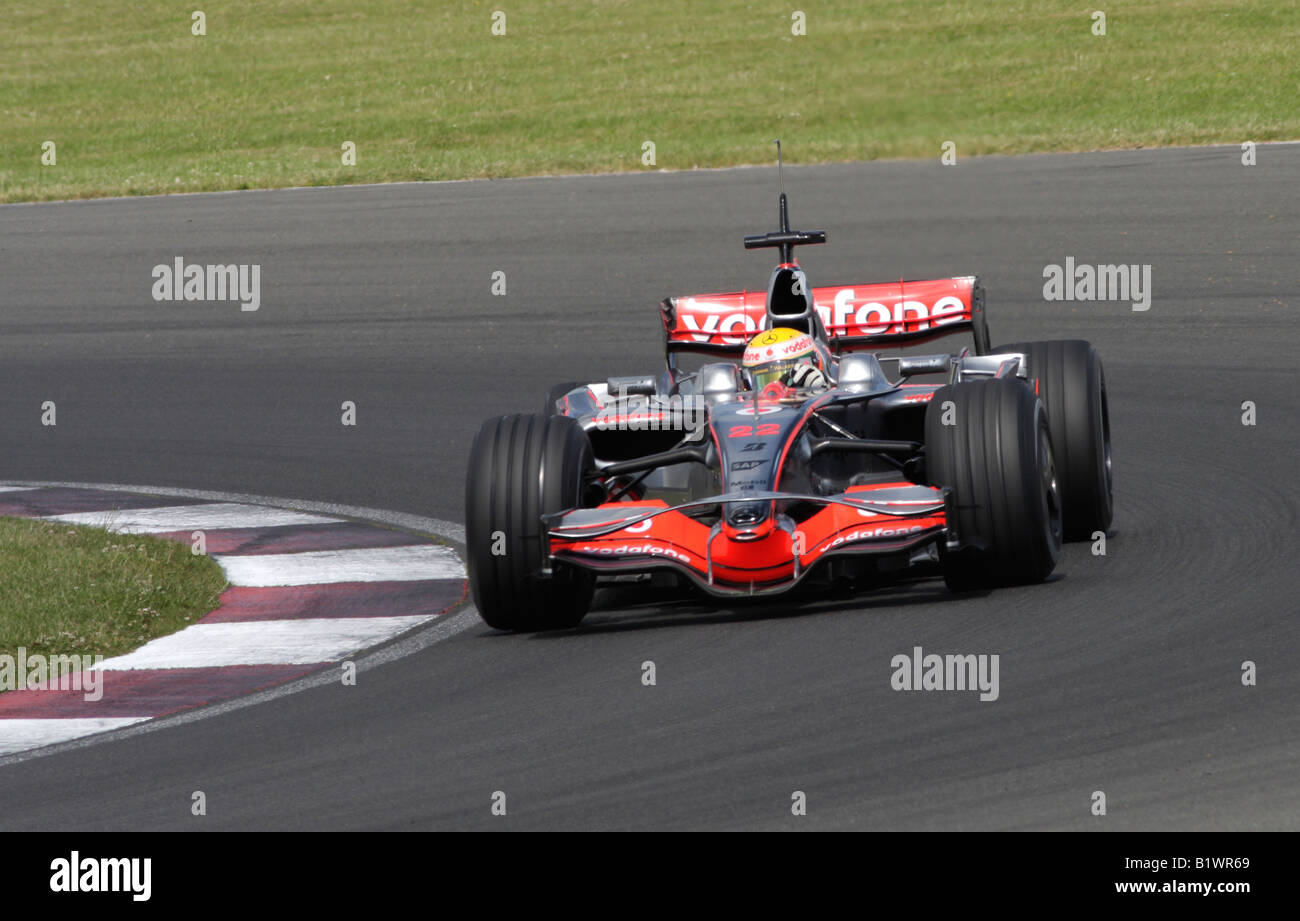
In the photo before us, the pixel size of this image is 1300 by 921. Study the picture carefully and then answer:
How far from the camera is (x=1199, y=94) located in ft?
70.2

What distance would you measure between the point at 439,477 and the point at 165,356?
Answer: 15.6ft

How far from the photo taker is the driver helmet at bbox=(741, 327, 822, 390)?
26.3 feet

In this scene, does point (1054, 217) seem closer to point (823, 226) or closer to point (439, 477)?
point (823, 226)

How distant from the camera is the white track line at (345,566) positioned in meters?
8.50

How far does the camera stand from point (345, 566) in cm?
872

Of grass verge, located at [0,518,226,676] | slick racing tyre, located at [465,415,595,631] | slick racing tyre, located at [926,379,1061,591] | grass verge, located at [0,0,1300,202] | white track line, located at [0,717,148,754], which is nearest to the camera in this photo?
white track line, located at [0,717,148,754]

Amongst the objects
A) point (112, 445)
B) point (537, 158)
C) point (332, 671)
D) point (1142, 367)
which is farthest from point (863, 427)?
point (537, 158)

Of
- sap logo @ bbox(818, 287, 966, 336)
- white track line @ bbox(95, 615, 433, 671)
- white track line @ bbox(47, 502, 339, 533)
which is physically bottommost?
white track line @ bbox(95, 615, 433, 671)

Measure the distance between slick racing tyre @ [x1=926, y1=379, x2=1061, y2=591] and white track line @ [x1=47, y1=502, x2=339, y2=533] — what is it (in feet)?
11.9

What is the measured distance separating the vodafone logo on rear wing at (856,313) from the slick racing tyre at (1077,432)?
1.03 m

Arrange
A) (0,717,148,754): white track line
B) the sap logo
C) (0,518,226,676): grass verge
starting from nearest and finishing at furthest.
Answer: (0,717,148,754): white track line, (0,518,226,676): grass verge, the sap logo

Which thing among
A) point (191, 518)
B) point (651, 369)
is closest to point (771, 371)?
point (191, 518)

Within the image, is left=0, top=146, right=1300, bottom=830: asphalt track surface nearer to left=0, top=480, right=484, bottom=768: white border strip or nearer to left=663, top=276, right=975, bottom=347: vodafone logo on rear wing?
left=0, top=480, right=484, bottom=768: white border strip

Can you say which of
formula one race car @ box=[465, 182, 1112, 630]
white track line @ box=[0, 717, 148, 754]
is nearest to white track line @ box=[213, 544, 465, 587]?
formula one race car @ box=[465, 182, 1112, 630]
